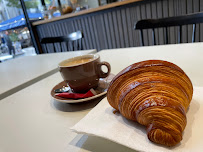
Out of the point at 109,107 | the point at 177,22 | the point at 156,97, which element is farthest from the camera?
the point at 177,22

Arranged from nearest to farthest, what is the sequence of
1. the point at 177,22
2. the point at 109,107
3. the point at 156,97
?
the point at 156,97 → the point at 109,107 → the point at 177,22

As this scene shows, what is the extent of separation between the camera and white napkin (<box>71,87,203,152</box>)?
0.70 ft

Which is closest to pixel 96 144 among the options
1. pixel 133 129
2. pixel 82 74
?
pixel 133 129

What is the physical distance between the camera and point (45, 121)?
14.6 inches

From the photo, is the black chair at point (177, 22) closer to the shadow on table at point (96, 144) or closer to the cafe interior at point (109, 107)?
the cafe interior at point (109, 107)

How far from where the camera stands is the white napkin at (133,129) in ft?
0.70

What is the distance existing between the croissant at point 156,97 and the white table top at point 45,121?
65 mm

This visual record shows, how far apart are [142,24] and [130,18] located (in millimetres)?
1155

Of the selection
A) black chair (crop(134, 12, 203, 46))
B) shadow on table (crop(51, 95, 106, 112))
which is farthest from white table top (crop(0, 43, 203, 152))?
black chair (crop(134, 12, 203, 46))

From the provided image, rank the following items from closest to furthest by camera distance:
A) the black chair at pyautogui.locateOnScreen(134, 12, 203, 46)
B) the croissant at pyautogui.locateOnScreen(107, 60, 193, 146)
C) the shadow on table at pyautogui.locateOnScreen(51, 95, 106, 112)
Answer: the croissant at pyautogui.locateOnScreen(107, 60, 193, 146) → the shadow on table at pyautogui.locateOnScreen(51, 95, 106, 112) → the black chair at pyautogui.locateOnScreen(134, 12, 203, 46)

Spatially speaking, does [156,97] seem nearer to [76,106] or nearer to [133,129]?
[133,129]

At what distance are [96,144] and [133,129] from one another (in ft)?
0.22

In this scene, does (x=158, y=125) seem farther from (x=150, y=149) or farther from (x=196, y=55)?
(x=196, y=55)

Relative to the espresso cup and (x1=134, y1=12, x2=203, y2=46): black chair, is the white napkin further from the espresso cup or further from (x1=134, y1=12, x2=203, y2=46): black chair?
(x1=134, y1=12, x2=203, y2=46): black chair
